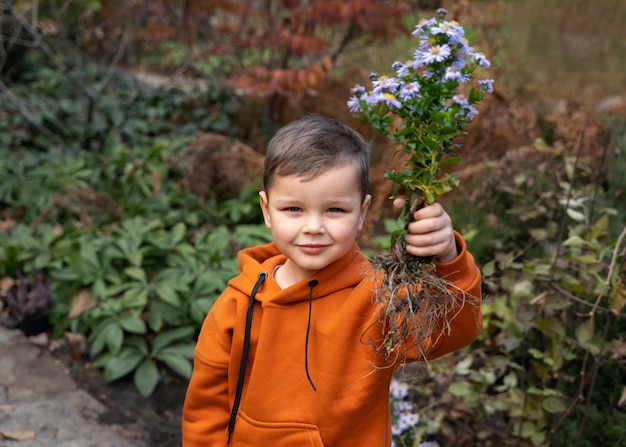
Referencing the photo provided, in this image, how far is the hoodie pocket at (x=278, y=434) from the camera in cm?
159

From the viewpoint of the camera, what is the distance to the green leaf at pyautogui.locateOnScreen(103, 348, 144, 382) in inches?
126

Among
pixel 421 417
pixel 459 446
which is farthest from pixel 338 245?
pixel 459 446

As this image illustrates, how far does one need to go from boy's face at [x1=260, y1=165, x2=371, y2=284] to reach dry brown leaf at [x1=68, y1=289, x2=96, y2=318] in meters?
2.33

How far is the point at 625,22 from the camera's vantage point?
6.15m

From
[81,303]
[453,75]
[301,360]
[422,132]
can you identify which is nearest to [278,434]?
[301,360]

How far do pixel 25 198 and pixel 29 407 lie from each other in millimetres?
2426

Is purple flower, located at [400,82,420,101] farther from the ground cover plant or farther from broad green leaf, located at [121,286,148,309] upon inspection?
broad green leaf, located at [121,286,148,309]

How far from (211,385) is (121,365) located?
66.1 inches

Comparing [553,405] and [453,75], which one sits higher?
[453,75]

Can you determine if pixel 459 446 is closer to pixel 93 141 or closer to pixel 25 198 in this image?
pixel 25 198

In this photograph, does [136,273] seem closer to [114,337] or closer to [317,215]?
[114,337]

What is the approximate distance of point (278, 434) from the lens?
161cm

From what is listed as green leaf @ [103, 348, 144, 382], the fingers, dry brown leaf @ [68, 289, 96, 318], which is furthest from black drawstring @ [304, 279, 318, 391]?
dry brown leaf @ [68, 289, 96, 318]

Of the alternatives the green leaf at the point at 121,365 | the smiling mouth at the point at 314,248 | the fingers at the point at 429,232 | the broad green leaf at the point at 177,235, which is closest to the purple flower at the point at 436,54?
the fingers at the point at 429,232
